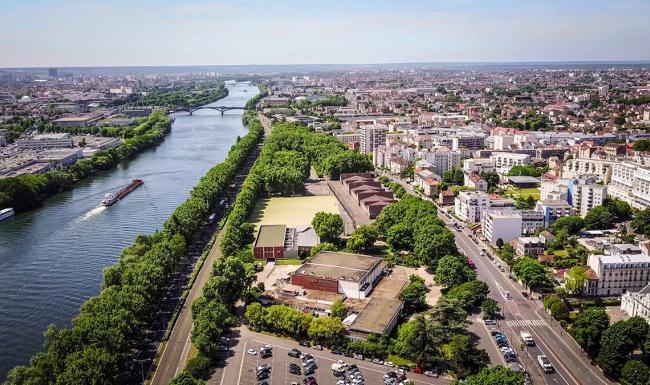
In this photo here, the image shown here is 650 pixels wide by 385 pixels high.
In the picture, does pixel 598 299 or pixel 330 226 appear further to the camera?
pixel 330 226

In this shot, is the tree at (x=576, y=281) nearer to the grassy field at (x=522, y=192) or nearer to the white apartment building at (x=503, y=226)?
the white apartment building at (x=503, y=226)

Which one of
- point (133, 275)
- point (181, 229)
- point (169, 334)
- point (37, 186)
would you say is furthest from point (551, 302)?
point (37, 186)

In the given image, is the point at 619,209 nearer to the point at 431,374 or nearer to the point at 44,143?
the point at 431,374

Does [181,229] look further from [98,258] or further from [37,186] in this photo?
[37,186]

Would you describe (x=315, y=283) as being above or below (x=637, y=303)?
below

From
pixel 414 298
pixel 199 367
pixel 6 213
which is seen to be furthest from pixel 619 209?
pixel 6 213

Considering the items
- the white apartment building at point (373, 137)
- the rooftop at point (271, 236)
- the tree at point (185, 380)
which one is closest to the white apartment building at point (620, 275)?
the rooftop at point (271, 236)
